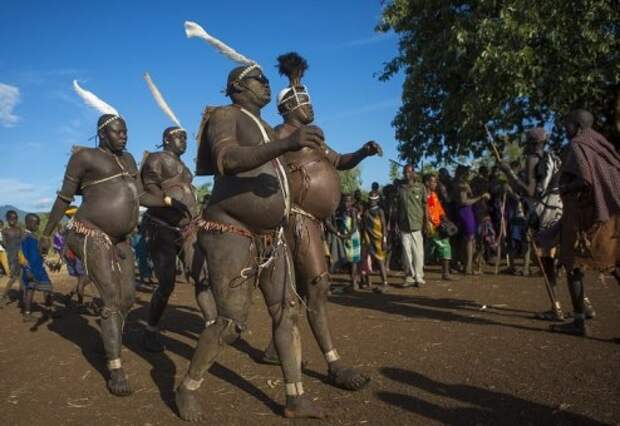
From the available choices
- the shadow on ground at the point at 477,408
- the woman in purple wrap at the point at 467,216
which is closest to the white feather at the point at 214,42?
the shadow on ground at the point at 477,408

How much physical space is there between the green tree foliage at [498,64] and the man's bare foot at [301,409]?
11.9m

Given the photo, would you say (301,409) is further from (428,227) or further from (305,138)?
(428,227)

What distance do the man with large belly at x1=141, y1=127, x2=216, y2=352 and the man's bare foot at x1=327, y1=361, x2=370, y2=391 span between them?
1.85 meters

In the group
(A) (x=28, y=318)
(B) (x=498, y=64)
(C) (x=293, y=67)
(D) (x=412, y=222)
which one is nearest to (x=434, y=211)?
(D) (x=412, y=222)

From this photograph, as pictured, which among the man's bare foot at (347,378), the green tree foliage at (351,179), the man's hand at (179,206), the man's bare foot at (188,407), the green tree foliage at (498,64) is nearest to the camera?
the man's bare foot at (188,407)

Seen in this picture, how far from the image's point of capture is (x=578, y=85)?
1344 cm

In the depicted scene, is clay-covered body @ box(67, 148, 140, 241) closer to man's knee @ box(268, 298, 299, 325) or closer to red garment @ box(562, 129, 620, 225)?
man's knee @ box(268, 298, 299, 325)

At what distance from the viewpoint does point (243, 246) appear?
349cm

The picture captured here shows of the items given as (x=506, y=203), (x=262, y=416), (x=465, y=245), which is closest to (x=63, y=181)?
(x=262, y=416)

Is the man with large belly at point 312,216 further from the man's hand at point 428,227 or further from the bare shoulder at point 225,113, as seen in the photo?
the man's hand at point 428,227

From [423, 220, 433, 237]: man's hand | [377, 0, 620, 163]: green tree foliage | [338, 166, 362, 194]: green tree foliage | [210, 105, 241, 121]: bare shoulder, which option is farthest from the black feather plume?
[338, 166, 362, 194]: green tree foliage

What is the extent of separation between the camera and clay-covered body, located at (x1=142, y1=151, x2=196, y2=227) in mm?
6082

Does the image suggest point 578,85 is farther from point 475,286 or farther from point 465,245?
point 475,286

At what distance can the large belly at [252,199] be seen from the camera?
11.3ft
